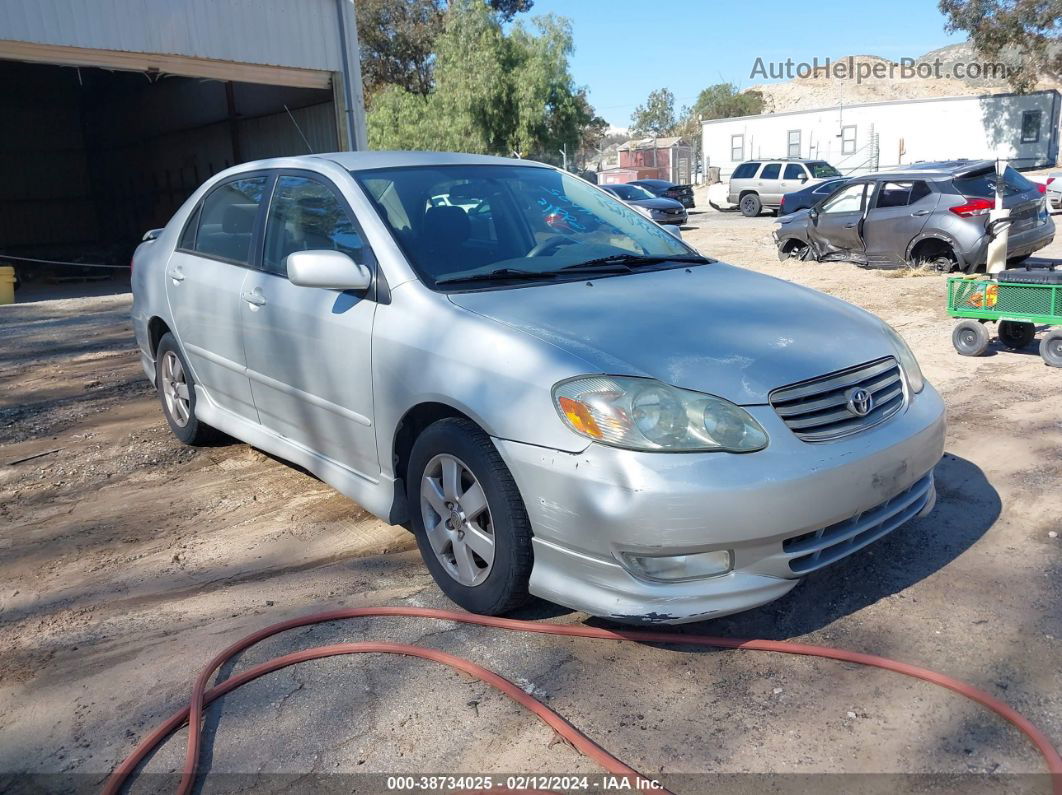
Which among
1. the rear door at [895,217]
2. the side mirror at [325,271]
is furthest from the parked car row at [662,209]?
the side mirror at [325,271]

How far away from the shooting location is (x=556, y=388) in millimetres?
2941

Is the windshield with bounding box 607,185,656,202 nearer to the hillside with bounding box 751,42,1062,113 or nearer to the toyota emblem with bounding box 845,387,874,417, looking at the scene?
the toyota emblem with bounding box 845,387,874,417

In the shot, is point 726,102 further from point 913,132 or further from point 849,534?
point 849,534

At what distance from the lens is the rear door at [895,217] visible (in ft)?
38.2

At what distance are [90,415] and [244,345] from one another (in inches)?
112

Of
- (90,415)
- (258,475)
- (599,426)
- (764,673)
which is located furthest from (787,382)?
(90,415)

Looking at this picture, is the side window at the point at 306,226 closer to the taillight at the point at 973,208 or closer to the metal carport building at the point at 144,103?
the taillight at the point at 973,208

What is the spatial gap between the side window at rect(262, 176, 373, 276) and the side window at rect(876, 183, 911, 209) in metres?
9.72

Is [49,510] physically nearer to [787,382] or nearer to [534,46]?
[787,382]

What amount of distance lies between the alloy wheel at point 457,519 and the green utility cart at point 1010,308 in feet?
17.2

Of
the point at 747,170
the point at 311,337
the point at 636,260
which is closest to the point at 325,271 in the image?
the point at 311,337

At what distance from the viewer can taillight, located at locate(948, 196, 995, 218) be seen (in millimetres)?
11125

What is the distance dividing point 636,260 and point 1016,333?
482 cm

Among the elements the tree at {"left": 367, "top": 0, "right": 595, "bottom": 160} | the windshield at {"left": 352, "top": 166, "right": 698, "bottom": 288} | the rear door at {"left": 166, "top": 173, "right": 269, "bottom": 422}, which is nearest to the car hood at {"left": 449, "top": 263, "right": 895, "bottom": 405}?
the windshield at {"left": 352, "top": 166, "right": 698, "bottom": 288}
